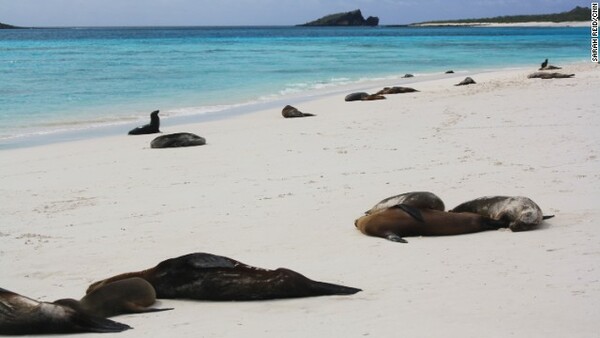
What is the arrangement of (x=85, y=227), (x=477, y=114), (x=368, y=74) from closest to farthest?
(x=85, y=227) → (x=477, y=114) → (x=368, y=74)

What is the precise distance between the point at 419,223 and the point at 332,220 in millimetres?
999

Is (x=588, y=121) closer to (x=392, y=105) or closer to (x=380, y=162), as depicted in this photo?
(x=380, y=162)

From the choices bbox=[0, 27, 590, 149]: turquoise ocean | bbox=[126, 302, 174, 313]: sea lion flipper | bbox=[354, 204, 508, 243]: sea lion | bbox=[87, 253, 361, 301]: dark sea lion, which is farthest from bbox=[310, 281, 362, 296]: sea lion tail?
bbox=[0, 27, 590, 149]: turquoise ocean

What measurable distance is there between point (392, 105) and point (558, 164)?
348 inches

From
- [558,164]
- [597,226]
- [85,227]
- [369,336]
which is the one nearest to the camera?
[369,336]

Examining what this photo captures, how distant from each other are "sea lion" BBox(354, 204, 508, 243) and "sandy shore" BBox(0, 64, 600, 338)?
4.2 inches

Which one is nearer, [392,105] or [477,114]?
[477,114]

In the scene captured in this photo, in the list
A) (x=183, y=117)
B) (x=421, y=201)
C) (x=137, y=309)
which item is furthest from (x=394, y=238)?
(x=183, y=117)

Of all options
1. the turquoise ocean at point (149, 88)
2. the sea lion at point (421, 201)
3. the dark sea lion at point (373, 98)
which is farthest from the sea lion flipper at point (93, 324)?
the dark sea lion at point (373, 98)

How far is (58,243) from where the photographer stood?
7012 mm

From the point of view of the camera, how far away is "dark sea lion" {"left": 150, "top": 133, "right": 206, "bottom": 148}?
42.9ft

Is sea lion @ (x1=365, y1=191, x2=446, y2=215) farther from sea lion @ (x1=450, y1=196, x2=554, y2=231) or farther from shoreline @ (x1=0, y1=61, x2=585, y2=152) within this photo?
shoreline @ (x1=0, y1=61, x2=585, y2=152)

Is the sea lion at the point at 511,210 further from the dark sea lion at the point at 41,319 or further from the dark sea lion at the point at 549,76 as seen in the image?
the dark sea lion at the point at 549,76

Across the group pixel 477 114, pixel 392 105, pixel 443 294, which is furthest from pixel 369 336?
pixel 392 105
